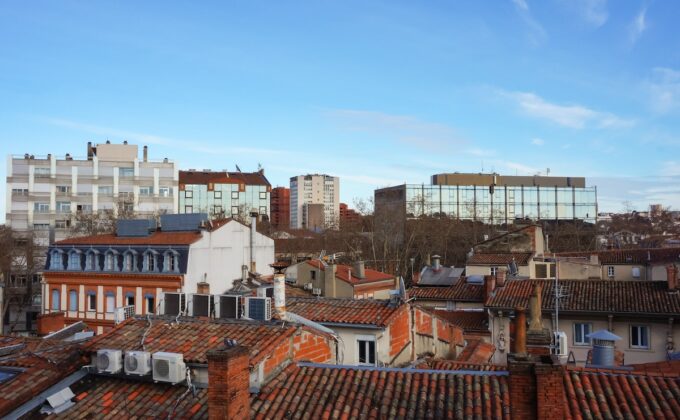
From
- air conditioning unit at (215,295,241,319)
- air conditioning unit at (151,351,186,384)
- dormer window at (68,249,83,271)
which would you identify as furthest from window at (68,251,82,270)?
air conditioning unit at (151,351,186,384)

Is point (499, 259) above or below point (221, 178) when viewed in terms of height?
below

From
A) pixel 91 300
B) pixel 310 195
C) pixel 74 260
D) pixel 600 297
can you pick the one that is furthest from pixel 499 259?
pixel 310 195

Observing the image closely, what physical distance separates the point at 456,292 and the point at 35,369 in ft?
73.9

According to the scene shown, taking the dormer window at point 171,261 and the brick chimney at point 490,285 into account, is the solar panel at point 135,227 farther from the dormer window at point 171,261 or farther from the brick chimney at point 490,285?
the brick chimney at point 490,285

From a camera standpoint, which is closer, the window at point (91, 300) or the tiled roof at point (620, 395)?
the tiled roof at point (620, 395)

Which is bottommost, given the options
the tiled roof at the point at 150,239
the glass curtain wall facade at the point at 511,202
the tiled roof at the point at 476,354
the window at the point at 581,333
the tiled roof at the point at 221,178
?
the window at the point at 581,333

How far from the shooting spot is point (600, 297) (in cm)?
2373

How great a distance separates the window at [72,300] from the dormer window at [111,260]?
2.76 m

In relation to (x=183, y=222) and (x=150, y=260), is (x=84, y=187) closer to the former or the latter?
(x=183, y=222)

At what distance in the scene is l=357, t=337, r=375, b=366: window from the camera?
14.1 m

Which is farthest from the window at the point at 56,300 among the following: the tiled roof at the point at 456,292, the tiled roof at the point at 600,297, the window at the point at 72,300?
the tiled roof at the point at 600,297

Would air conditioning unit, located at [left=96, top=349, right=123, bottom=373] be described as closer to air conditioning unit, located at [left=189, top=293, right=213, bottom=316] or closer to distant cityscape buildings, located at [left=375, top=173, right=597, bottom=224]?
air conditioning unit, located at [left=189, top=293, right=213, bottom=316]

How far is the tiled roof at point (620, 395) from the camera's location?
8.70 meters

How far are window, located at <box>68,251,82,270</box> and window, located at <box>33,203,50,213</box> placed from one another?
25434 millimetres
